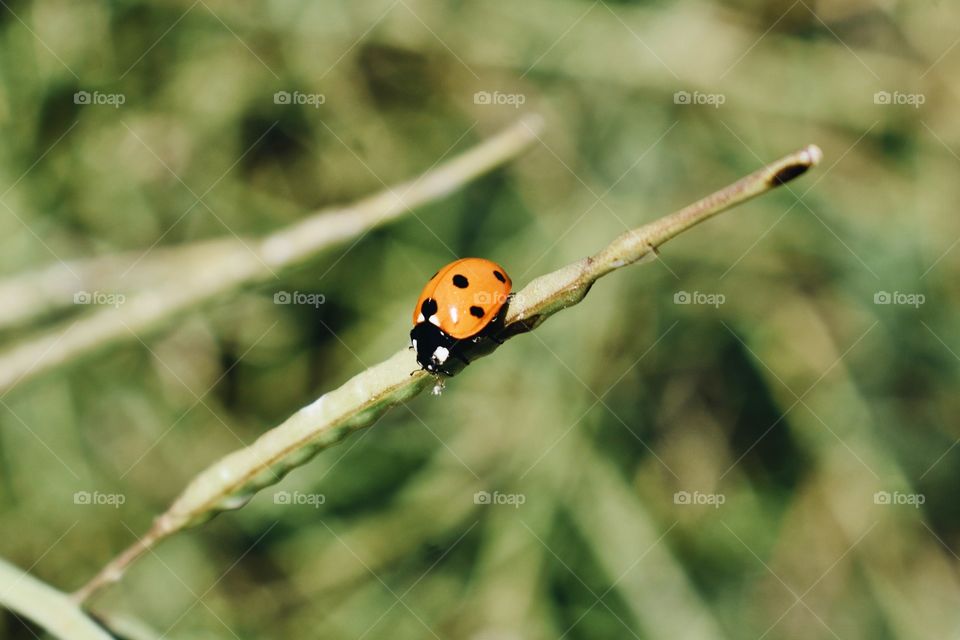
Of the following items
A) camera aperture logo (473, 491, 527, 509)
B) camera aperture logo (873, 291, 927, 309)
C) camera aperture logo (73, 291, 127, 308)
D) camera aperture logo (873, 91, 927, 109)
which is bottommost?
camera aperture logo (473, 491, 527, 509)

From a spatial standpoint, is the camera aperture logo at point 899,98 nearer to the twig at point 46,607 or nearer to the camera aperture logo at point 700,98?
the camera aperture logo at point 700,98

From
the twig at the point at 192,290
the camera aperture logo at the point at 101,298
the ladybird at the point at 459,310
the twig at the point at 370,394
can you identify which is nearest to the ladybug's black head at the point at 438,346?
the ladybird at the point at 459,310

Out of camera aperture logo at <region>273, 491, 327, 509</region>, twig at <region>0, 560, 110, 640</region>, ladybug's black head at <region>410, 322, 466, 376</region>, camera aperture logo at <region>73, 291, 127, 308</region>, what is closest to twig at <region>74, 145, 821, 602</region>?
twig at <region>0, 560, 110, 640</region>

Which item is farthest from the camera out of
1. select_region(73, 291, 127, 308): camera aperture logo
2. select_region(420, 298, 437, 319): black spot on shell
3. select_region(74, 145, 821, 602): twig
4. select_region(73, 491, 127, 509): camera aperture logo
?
select_region(73, 491, 127, 509): camera aperture logo

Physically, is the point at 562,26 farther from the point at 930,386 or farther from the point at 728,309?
the point at 930,386

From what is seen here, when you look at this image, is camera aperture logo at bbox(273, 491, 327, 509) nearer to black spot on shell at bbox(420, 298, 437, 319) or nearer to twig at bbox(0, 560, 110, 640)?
black spot on shell at bbox(420, 298, 437, 319)
